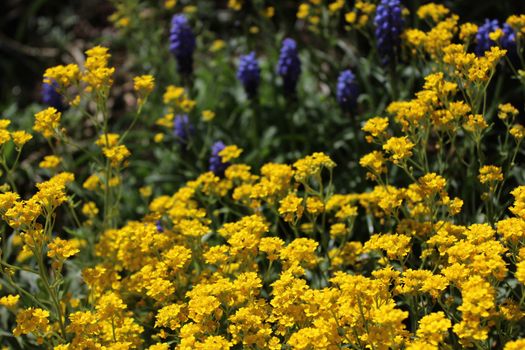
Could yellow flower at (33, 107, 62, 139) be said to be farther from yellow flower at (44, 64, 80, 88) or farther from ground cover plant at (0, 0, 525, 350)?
yellow flower at (44, 64, 80, 88)

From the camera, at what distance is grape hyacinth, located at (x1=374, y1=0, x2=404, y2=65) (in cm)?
522

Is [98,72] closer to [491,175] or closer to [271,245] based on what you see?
[271,245]

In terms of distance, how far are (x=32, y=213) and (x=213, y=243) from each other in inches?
68.0

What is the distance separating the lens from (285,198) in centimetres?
413

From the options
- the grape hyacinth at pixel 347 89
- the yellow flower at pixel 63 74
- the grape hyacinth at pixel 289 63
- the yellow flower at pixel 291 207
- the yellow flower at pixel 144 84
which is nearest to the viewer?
the yellow flower at pixel 291 207

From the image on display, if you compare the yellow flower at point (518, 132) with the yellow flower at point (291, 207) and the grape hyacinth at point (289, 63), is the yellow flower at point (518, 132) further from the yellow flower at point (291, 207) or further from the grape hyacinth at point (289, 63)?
the grape hyacinth at point (289, 63)

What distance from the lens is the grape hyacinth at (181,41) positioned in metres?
6.02

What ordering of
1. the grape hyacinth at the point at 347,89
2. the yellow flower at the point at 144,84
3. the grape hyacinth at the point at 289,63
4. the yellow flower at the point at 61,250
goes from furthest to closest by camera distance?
the grape hyacinth at the point at 289,63 < the grape hyacinth at the point at 347,89 < the yellow flower at the point at 144,84 < the yellow flower at the point at 61,250

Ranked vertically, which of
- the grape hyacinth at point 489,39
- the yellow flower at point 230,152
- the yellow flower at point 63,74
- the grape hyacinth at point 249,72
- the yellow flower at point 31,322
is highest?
the yellow flower at point 63,74

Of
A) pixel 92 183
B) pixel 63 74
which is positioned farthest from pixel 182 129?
pixel 63 74

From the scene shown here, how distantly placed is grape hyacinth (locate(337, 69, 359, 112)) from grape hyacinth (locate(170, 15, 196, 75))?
133cm

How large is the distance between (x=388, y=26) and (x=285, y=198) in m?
1.77

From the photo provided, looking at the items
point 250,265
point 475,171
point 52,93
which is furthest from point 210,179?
point 52,93

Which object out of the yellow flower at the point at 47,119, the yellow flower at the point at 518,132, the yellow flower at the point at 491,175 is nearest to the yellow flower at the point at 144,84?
the yellow flower at the point at 47,119
